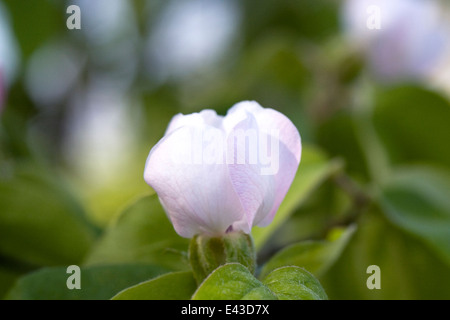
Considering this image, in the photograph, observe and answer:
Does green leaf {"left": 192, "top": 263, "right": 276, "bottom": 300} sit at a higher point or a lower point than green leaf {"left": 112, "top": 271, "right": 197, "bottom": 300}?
lower

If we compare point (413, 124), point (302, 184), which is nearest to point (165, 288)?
point (302, 184)

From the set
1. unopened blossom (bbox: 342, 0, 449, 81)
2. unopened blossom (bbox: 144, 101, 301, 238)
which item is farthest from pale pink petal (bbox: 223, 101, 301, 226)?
unopened blossom (bbox: 342, 0, 449, 81)

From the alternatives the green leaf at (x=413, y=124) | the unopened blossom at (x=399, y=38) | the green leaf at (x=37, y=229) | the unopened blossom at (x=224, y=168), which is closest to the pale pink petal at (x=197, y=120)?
the unopened blossom at (x=224, y=168)

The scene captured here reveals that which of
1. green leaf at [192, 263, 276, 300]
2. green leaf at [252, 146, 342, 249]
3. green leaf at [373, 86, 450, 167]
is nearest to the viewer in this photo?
green leaf at [192, 263, 276, 300]

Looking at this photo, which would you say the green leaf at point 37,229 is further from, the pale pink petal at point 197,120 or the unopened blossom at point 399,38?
the unopened blossom at point 399,38

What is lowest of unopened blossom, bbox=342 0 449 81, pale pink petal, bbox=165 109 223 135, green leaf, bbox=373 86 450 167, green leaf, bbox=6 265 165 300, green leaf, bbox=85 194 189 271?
green leaf, bbox=6 265 165 300

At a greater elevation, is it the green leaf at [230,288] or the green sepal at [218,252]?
the green sepal at [218,252]

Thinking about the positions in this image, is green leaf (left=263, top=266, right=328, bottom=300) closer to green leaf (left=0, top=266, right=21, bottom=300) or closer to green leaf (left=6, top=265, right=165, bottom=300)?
green leaf (left=6, top=265, right=165, bottom=300)
